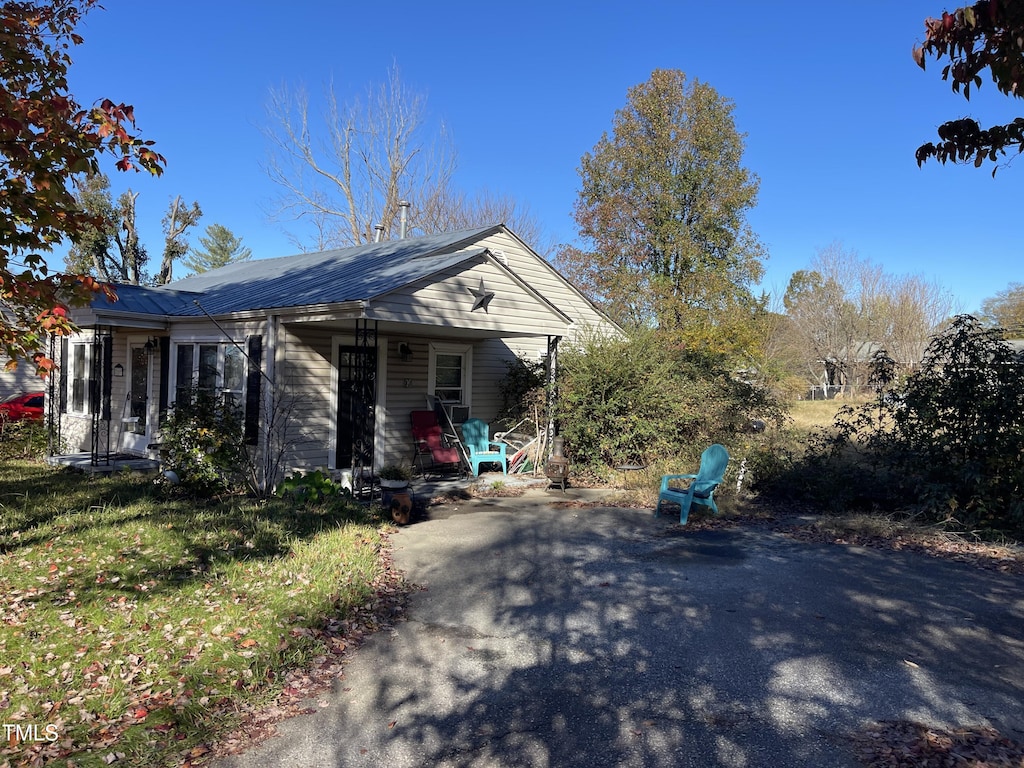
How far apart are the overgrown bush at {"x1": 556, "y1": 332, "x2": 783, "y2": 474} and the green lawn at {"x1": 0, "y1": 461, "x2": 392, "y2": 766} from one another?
4858 millimetres

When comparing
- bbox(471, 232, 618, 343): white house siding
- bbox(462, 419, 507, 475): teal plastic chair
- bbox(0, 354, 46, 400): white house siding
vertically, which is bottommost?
bbox(462, 419, 507, 475): teal plastic chair

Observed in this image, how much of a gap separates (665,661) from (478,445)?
317 inches

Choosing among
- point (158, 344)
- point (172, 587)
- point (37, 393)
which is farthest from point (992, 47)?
point (37, 393)

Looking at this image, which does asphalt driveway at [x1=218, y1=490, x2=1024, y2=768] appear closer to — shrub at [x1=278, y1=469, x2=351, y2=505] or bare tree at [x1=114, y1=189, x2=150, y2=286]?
shrub at [x1=278, y1=469, x2=351, y2=505]

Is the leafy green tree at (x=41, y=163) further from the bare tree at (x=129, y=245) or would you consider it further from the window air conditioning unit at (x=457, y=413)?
the bare tree at (x=129, y=245)

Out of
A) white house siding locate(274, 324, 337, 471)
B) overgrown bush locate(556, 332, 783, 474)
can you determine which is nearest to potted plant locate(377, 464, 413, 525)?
white house siding locate(274, 324, 337, 471)

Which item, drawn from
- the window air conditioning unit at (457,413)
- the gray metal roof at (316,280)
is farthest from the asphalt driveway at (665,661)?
the window air conditioning unit at (457,413)

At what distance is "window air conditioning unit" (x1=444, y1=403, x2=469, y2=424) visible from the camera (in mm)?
12984

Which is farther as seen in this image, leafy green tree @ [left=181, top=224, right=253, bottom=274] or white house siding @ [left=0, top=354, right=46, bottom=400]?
leafy green tree @ [left=181, top=224, right=253, bottom=274]

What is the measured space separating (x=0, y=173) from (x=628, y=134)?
76.5ft

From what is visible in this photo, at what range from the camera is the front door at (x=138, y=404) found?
1327 cm

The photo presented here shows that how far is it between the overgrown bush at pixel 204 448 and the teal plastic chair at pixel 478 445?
388 centimetres

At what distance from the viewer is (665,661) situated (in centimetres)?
447

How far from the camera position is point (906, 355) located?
28.7 meters
